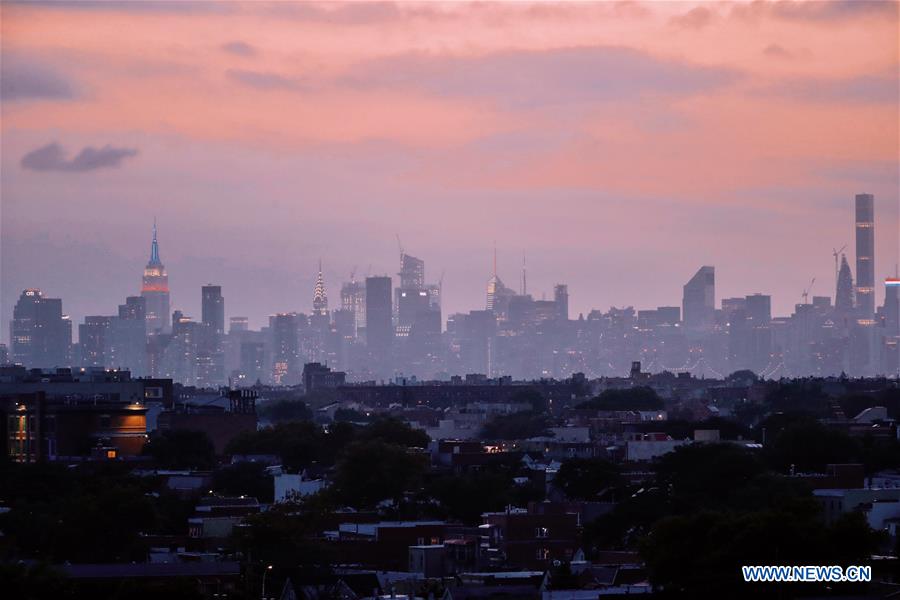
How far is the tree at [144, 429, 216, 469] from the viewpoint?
104 m

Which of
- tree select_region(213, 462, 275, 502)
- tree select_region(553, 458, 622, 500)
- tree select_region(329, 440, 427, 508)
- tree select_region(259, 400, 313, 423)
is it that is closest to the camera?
tree select_region(553, 458, 622, 500)

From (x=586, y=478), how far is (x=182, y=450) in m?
27.1

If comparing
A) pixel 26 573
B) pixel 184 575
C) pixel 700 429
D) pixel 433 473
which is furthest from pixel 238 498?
pixel 700 429

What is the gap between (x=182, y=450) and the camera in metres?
108

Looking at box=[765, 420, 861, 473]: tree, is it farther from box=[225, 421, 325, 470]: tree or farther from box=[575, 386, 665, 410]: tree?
box=[575, 386, 665, 410]: tree

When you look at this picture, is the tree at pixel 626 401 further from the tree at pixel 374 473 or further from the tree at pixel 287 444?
the tree at pixel 374 473

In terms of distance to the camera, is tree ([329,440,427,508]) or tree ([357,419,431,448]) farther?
tree ([357,419,431,448])

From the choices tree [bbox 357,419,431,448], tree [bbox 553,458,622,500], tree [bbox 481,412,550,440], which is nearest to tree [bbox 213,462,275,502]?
tree [bbox 553,458,622,500]

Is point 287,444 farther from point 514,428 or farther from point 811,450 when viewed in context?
point 514,428

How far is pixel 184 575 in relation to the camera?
5466 cm

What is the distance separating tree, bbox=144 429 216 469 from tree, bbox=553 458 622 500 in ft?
65.1

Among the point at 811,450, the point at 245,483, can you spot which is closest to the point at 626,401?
the point at 811,450

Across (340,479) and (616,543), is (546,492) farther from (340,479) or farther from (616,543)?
(616,543)

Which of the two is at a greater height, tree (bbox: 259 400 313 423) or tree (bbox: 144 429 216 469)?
tree (bbox: 259 400 313 423)
